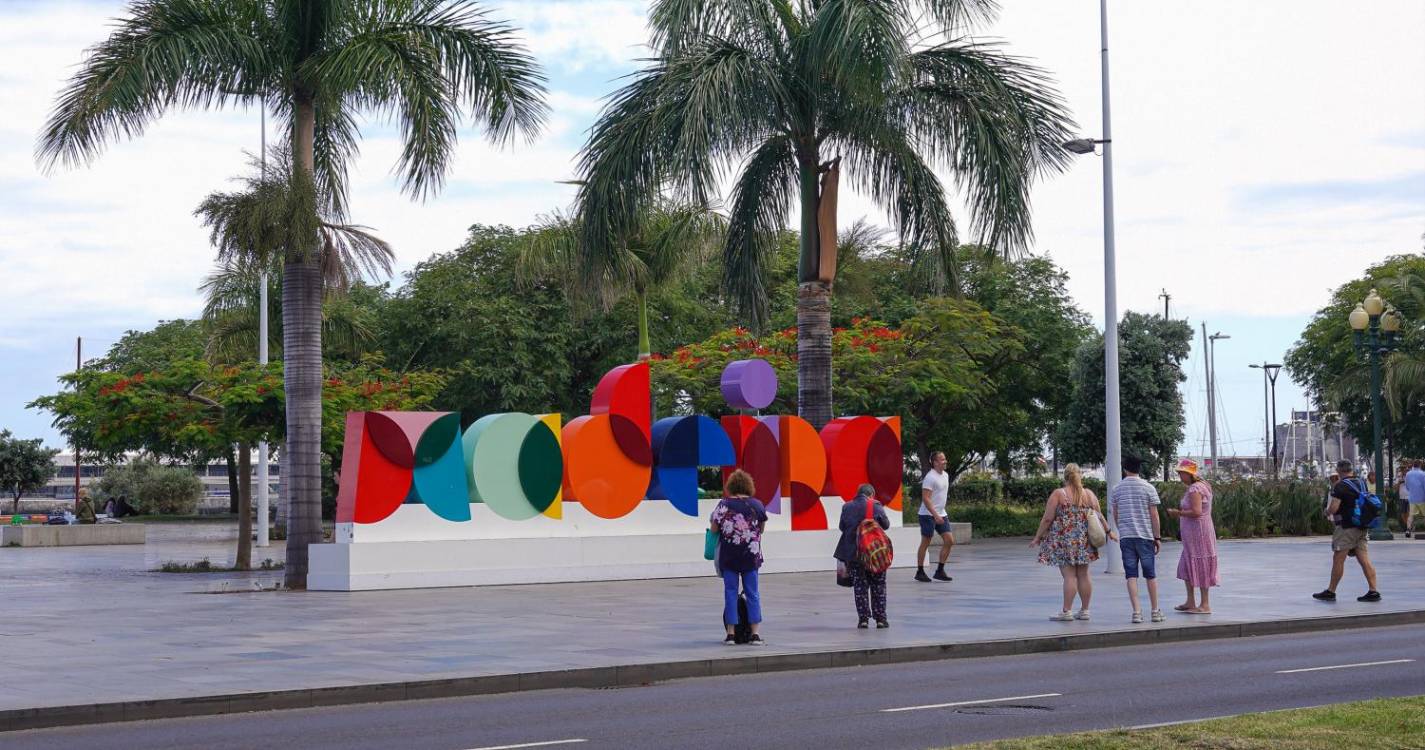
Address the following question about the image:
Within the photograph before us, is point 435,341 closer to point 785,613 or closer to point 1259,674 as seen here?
point 785,613

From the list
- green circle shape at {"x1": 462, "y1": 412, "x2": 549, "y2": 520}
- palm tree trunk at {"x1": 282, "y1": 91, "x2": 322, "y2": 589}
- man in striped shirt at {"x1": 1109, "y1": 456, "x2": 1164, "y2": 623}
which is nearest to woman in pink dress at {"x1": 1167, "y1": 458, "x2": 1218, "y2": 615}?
man in striped shirt at {"x1": 1109, "y1": 456, "x2": 1164, "y2": 623}

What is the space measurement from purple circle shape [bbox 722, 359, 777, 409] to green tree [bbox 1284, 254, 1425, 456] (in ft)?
69.9

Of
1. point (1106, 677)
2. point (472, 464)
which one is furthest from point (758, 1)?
point (1106, 677)

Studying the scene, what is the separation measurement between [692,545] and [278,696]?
1430 centimetres

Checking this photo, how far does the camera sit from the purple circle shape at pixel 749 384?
2592cm

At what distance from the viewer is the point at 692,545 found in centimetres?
2545

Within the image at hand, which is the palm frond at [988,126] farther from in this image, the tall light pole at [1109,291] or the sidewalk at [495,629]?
the sidewalk at [495,629]

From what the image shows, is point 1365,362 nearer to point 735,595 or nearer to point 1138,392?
point 1138,392

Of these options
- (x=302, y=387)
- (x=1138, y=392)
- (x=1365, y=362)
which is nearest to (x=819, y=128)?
(x=302, y=387)

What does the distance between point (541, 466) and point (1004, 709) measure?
Answer: 13718mm

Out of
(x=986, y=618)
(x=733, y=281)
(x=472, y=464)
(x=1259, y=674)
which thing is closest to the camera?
(x=1259, y=674)

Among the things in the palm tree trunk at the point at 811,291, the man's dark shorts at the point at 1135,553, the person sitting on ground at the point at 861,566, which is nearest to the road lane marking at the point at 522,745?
the person sitting on ground at the point at 861,566

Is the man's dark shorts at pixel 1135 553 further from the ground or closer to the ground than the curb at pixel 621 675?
further from the ground

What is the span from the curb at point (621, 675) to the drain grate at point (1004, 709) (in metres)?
2.99
